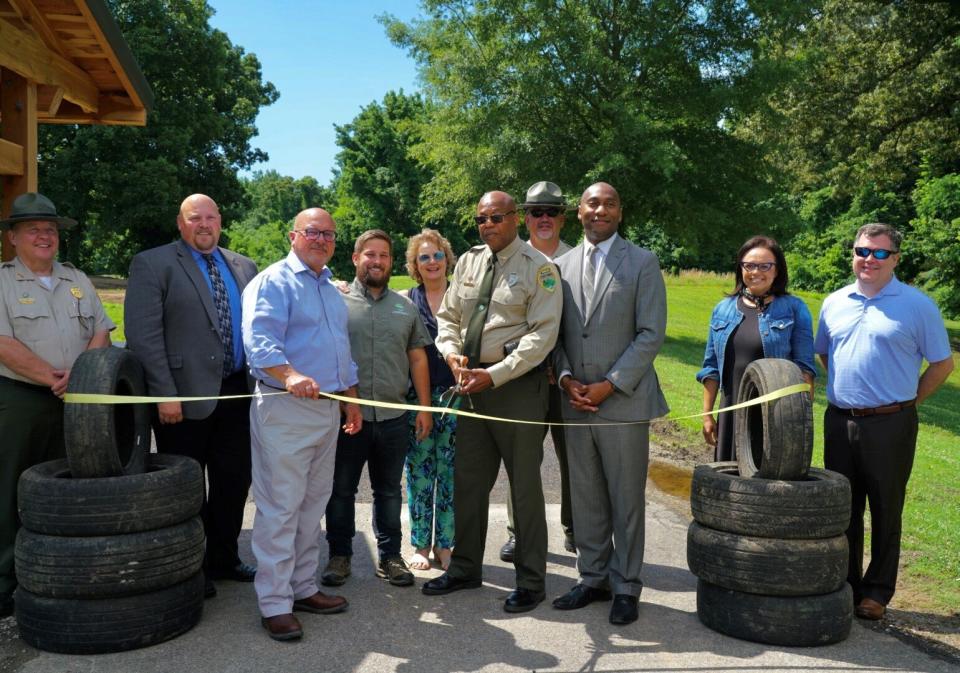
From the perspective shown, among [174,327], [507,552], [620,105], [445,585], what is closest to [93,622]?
[174,327]

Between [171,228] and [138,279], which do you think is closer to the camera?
[138,279]

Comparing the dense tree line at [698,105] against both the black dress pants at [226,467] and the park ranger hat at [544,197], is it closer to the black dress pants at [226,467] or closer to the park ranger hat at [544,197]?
the park ranger hat at [544,197]

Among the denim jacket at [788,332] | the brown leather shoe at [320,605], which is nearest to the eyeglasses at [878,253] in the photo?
the denim jacket at [788,332]

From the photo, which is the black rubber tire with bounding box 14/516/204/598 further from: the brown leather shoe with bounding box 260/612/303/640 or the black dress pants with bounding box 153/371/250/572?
the black dress pants with bounding box 153/371/250/572

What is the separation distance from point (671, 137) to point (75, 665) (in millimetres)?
17501

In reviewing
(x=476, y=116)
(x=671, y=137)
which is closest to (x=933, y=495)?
(x=671, y=137)

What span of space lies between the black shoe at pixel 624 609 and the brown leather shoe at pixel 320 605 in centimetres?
154

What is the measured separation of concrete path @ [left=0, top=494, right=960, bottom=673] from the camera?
167 inches

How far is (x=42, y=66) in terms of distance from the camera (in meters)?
6.85

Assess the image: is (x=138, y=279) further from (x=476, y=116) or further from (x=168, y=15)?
(x=168, y=15)

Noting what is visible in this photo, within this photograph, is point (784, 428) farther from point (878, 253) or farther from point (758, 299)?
point (878, 253)

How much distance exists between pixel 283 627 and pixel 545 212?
10.2 ft

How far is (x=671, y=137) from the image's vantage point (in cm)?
1938

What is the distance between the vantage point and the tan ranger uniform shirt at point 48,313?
4.86m
